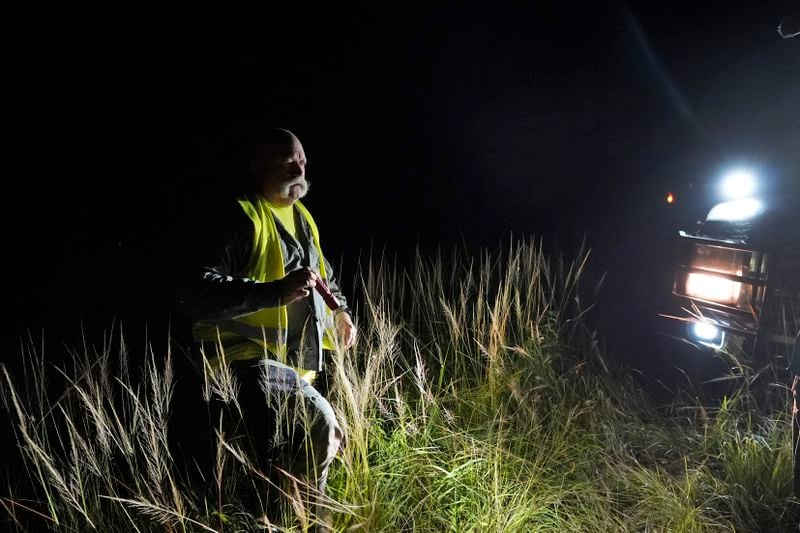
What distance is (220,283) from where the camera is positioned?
184 centimetres

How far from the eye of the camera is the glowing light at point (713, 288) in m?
2.70

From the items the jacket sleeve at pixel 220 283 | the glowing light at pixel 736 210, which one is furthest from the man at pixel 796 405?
the jacket sleeve at pixel 220 283

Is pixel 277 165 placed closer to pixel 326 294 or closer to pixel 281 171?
pixel 281 171

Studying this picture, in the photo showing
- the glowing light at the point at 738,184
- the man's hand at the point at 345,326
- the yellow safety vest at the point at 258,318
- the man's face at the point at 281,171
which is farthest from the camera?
the glowing light at the point at 738,184

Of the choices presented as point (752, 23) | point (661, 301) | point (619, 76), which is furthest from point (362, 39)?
point (661, 301)

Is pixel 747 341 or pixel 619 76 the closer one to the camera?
pixel 747 341

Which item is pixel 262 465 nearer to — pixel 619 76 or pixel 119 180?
pixel 119 180

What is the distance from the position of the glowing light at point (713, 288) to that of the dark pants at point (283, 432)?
6.71 feet

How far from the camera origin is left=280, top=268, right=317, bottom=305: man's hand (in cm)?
182

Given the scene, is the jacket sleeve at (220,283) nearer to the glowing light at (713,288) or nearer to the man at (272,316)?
the man at (272,316)

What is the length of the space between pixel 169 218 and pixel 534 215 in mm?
5388

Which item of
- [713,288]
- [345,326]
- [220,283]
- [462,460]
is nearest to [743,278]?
[713,288]

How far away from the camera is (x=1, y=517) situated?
7.73ft

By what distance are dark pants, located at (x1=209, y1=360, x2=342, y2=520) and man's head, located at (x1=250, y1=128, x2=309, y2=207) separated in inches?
26.0
